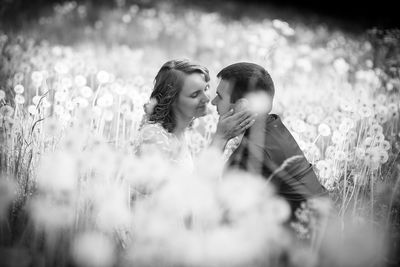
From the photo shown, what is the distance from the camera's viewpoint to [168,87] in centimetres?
316

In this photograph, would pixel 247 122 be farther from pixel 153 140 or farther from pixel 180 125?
pixel 180 125

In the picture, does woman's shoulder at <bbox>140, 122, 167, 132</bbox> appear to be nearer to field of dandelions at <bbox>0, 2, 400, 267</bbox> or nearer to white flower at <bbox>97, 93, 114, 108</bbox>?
field of dandelions at <bbox>0, 2, 400, 267</bbox>

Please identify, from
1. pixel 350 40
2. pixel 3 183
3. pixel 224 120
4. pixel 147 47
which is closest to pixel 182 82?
pixel 224 120

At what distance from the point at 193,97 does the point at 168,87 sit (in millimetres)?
185

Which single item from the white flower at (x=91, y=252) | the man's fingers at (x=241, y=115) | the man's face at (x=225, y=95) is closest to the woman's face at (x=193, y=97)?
the man's face at (x=225, y=95)

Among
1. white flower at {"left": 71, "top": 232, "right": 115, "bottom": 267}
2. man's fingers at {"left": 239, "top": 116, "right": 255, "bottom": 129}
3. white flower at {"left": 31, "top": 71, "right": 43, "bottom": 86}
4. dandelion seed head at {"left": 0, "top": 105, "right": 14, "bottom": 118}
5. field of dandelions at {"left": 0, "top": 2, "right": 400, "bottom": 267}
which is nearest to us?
white flower at {"left": 71, "top": 232, "right": 115, "bottom": 267}

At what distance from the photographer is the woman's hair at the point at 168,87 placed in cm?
315

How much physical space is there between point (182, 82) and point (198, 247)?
1593 mm

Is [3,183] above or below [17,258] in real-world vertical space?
above

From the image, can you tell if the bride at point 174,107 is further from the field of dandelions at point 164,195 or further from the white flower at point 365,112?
the white flower at point 365,112

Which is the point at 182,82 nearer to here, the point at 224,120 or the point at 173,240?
the point at 224,120

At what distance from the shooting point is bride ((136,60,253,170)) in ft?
9.91

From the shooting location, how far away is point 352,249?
6.65 ft

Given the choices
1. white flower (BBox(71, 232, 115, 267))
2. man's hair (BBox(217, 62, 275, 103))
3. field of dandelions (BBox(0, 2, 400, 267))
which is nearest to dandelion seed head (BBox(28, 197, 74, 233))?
field of dandelions (BBox(0, 2, 400, 267))
